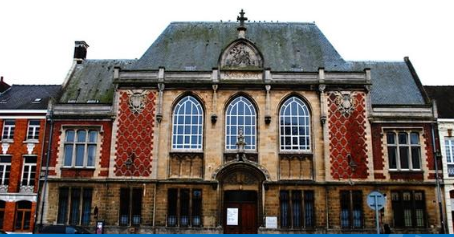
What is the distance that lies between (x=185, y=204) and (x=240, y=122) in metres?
5.80

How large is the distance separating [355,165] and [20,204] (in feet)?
65.8

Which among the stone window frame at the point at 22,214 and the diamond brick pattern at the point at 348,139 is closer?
the diamond brick pattern at the point at 348,139

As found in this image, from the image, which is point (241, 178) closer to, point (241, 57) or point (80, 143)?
point (241, 57)

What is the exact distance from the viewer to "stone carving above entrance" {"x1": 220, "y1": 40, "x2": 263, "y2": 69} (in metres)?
27.1

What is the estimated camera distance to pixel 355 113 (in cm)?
2603

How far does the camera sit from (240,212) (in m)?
24.9

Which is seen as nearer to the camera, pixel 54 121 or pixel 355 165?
pixel 355 165

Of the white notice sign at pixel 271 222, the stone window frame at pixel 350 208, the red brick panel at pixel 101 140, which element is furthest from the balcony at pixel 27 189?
the stone window frame at pixel 350 208

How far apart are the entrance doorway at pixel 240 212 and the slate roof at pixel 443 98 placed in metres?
12.9

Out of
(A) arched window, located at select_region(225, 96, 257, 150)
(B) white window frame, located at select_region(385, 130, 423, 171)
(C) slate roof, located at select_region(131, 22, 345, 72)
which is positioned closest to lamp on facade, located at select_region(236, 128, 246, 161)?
(A) arched window, located at select_region(225, 96, 257, 150)

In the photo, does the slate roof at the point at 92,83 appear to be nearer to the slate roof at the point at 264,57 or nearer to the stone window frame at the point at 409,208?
the slate roof at the point at 264,57

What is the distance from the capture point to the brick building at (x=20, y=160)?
2597 cm

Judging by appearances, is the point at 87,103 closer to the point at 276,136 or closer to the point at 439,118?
the point at 276,136

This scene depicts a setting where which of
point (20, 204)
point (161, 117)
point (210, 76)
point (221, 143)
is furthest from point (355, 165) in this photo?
point (20, 204)
